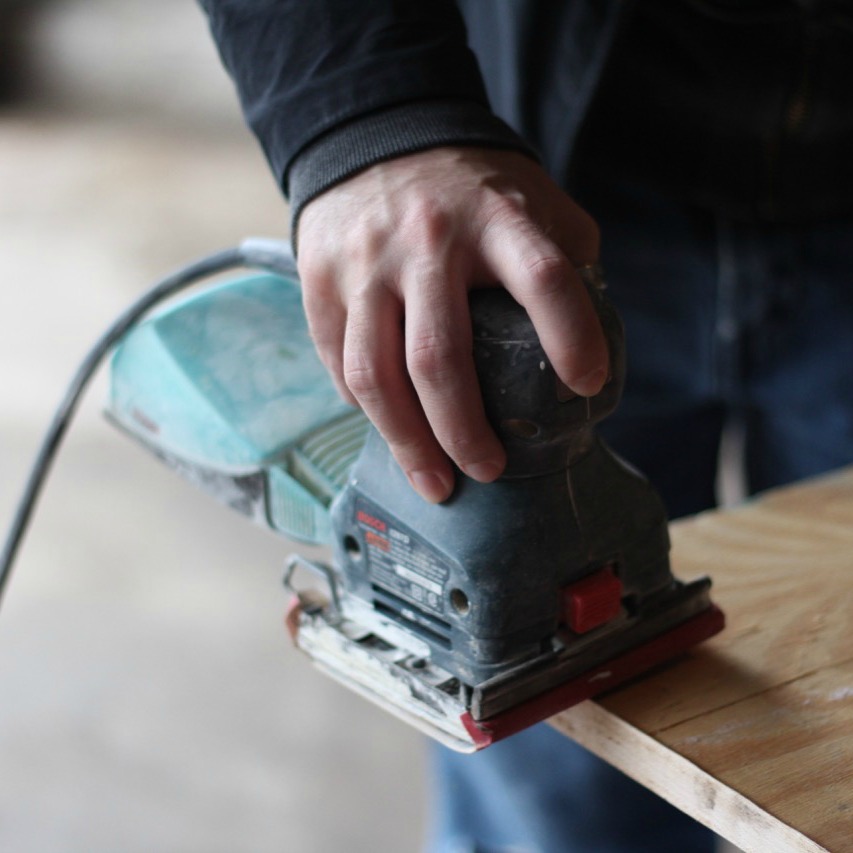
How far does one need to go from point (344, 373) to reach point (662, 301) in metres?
0.72

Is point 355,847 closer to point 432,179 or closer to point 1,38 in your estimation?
point 432,179

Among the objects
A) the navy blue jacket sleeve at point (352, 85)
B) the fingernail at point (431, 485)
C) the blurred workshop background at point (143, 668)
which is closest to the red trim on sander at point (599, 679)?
the fingernail at point (431, 485)

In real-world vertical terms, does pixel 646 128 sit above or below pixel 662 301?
above

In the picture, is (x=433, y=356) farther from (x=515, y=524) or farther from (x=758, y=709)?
(x=758, y=709)

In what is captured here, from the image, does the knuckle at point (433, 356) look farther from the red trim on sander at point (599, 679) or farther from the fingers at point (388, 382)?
the red trim on sander at point (599, 679)

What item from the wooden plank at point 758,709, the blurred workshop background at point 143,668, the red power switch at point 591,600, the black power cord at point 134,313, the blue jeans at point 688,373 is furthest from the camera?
the blurred workshop background at point 143,668

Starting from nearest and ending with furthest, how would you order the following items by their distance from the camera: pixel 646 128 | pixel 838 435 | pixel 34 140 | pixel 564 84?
pixel 564 84 → pixel 646 128 → pixel 838 435 → pixel 34 140

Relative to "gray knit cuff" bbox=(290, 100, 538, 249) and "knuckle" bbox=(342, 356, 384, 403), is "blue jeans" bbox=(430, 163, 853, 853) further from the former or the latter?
"knuckle" bbox=(342, 356, 384, 403)

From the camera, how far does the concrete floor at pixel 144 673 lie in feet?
7.16

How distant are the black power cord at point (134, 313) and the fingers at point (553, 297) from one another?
1.07 feet

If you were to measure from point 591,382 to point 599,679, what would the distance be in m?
0.24

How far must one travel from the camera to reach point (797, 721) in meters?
0.86

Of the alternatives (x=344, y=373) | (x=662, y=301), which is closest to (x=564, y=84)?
(x=662, y=301)

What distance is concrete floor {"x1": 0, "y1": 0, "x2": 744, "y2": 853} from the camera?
218 cm
